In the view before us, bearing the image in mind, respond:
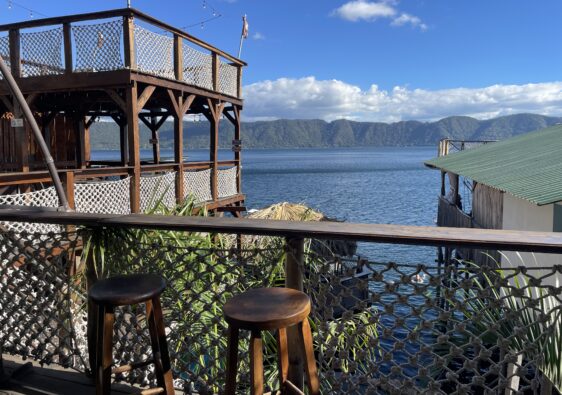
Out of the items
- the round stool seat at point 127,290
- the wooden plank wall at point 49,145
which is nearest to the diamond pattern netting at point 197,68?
the wooden plank wall at point 49,145

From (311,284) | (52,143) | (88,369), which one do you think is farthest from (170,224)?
(52,143)

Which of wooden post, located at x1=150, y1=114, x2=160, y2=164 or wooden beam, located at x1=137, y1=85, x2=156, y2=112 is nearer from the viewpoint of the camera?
wooden beam, located at x1=137, y1=85, x2=156, y2=112

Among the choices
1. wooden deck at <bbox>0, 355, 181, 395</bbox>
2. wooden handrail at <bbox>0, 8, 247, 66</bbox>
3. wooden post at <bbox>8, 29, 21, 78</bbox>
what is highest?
wooden handrail at <bbox>0, 8, 247, 66</bbox>

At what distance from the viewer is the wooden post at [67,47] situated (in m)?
9.88

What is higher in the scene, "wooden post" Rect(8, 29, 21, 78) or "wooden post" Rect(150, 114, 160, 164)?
"wooden post" Rect(8, 29, 21, 78)

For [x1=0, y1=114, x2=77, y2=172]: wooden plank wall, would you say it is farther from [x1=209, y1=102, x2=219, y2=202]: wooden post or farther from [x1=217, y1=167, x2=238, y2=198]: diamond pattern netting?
[x1=217, y1=167, x2=238, y2=198]: diamond pattern netting

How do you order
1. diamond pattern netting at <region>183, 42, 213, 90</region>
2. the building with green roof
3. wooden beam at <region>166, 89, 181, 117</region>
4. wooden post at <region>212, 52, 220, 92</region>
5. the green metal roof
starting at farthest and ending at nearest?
wooden post at <region>212, 52, 220, 92</region> → diamond pattern netting at <region>183, 42, 213, 90</region> → wooden beam at <region>166, 89, 181, 117</region> → the building with green roof → the green metal roof

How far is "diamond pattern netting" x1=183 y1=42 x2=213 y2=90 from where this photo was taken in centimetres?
1212

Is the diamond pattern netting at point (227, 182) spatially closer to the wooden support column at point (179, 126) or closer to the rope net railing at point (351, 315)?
the wooden support column at point (179, 126)

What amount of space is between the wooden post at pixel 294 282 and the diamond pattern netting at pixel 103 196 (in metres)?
6.26

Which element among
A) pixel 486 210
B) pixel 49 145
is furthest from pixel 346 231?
pixel 49 145

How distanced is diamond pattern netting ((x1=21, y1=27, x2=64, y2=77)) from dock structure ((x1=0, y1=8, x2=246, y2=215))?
2 cm

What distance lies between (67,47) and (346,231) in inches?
390

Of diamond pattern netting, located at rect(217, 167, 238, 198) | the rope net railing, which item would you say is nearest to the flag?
diamond pattern netting, located at rect(217, 167, 238, 198)
